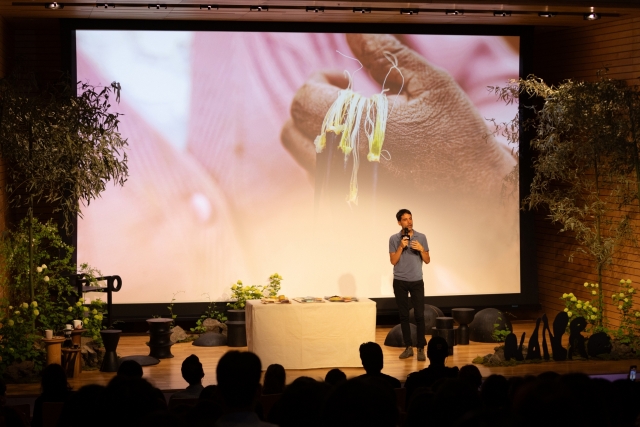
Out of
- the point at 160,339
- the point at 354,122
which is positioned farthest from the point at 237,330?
the point at 354,122

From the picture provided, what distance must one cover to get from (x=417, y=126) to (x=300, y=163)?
4.40 ft

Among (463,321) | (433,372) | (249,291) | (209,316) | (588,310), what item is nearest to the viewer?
(433,372)

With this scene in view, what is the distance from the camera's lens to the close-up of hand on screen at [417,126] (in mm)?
9961

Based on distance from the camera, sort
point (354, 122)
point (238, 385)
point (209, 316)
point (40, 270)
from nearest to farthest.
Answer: point (238, 385) → point (40, 270) → point (209, 316) → point (354, 122)

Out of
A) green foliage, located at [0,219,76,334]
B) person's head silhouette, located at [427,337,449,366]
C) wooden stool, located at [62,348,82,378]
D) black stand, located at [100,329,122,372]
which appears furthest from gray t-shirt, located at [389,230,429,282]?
person's head silhouette, located at [427,337,449,366]

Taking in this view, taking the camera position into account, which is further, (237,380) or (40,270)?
(40,270)

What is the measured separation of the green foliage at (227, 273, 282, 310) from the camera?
9656 mm

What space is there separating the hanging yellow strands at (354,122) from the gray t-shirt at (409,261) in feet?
6.05

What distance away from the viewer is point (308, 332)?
7.93 metres

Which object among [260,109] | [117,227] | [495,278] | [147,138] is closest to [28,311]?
[117,227]

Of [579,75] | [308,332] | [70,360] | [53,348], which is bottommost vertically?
[70,360]

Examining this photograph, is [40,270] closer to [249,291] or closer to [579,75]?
[249,291]

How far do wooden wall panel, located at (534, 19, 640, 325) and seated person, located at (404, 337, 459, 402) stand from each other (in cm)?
502

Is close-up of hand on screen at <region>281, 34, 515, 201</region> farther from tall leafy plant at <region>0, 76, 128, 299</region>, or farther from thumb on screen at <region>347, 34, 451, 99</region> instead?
tall leafy plant at <region>0, 76, 128, 299</region>
